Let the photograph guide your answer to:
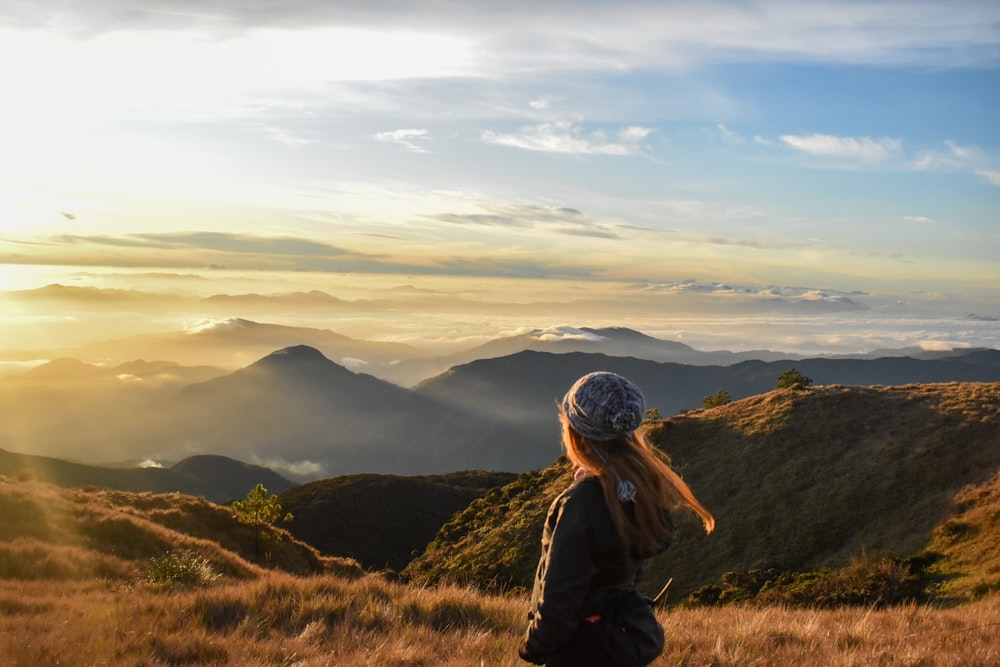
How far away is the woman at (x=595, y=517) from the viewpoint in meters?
3.70

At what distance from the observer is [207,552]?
18.9 metres

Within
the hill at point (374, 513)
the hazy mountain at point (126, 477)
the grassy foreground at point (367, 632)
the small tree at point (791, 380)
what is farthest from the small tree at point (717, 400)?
the grassy foreground at point (367, 632)

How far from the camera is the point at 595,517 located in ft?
12.2

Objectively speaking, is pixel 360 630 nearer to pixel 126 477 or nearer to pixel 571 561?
pixel 571 561

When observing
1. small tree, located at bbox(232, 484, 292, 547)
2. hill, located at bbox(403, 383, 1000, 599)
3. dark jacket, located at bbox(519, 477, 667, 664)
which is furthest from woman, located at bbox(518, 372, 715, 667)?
small tree, located at bbox(232, 484, 292, 547)

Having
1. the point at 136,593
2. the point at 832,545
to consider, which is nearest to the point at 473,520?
the point at 832,545

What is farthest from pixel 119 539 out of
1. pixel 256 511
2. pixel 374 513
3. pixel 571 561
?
pixel 374 513

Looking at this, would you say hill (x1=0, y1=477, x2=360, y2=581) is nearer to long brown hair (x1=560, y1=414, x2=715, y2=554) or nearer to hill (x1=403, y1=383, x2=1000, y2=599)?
long brown hair (x1=560, y1=414, x2=715, y2=554)

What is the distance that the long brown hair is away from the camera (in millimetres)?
3760

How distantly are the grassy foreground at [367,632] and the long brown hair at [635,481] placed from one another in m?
2.55

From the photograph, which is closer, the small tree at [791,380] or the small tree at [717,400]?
the small tree at [791,380]

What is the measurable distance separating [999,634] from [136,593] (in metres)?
9.74

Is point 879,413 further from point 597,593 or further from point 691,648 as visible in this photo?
point 597,593

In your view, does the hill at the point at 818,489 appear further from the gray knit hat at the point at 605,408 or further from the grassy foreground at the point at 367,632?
the gray knit hat at the point at 605,408
